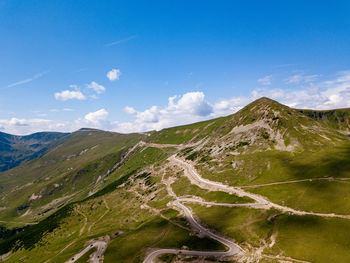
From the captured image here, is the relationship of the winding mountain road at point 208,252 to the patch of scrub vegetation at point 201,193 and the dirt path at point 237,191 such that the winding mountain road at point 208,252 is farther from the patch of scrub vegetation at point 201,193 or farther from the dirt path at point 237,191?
the patch of scrub vegetation at point 201,193

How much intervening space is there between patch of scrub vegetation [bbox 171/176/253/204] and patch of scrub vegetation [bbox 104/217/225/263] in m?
34.7

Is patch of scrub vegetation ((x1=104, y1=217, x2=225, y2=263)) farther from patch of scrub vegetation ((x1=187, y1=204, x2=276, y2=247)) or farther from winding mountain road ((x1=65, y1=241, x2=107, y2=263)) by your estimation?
patch of scrub vegetation ((x1=187, y1=204, x2=276, y2=247))

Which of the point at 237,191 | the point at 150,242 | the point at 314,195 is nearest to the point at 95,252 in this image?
the point at 150,242

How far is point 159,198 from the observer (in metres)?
143

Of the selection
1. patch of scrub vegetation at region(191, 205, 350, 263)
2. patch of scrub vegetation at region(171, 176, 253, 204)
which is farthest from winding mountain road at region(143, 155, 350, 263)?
patch of scrub vegetation at region(191, 205, 350, 263)

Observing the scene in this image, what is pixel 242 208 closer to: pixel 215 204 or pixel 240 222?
pixel 240 222

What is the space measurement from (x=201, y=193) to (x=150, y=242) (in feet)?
176

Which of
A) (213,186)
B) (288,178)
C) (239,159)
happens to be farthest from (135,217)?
(288,178)

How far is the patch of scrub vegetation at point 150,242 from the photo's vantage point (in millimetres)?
73900

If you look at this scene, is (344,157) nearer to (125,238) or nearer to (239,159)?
(239,159)

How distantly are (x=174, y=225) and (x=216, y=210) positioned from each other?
24.5 metres

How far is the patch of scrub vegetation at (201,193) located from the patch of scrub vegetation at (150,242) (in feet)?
114

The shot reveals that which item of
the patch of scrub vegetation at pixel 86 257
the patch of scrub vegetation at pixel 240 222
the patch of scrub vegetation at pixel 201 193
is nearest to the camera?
the patch of scrub vegetation at pixel 240 222

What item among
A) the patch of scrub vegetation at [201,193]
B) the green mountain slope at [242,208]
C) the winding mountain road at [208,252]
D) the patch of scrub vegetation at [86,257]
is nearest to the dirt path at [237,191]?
the green mountain slope at [242,208]
